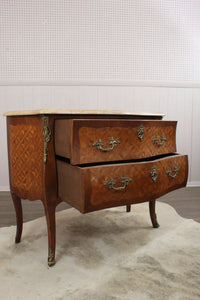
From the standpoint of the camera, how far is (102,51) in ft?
9.00

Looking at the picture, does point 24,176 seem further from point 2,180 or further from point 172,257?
point 2,180

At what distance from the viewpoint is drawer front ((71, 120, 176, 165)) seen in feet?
3.44

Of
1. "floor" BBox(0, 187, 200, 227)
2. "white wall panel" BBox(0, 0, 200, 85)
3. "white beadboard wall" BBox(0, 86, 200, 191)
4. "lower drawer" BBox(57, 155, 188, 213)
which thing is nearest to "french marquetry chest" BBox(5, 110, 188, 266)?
"lower drawer" BBox(57, 155, 188, 213)

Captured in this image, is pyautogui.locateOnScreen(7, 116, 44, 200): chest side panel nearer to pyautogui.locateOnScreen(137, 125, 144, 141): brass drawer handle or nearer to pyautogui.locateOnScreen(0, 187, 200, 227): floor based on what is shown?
pyautogui.locateOnScreen(137, 125, 144, 141): brass drawer handle

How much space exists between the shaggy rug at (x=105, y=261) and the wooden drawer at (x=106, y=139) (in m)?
0.56

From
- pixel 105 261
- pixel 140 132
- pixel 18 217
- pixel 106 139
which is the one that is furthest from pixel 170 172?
pixel 18 217

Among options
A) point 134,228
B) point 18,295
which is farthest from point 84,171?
point 134,228

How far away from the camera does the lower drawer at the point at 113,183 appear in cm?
102

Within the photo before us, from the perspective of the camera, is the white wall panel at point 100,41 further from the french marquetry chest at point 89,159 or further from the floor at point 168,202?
the french marquetry chest at point 89,159

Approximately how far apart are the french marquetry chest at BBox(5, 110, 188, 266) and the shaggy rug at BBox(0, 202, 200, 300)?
0.15 m

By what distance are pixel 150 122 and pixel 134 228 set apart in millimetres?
845

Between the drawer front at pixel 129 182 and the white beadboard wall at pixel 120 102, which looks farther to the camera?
the white beadboard wall at pixel 120 102

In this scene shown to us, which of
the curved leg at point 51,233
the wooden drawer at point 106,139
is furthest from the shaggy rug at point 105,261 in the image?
the wooden drawer at point 106,139

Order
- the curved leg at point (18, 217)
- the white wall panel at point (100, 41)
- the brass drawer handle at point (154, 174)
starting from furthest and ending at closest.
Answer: the white wall panel at point (100, 41) < the curved leg at point (18, 217) < the brass drawer handle at point (154, 174)
